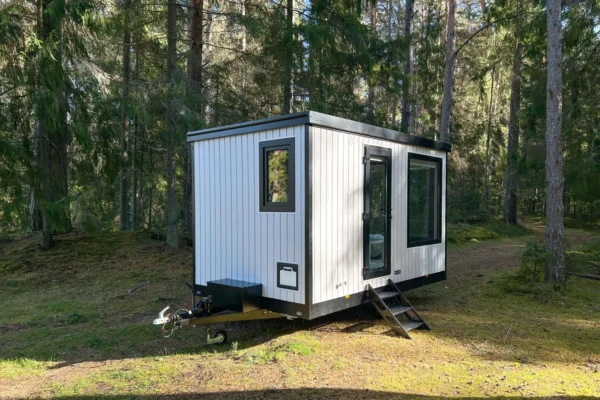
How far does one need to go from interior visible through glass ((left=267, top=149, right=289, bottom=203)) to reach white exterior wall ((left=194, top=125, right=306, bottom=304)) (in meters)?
0.15

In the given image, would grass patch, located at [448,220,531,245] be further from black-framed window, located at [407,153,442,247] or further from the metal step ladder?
the metal step ladder

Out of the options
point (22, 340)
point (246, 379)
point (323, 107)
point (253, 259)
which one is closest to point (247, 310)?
point (253, 259)

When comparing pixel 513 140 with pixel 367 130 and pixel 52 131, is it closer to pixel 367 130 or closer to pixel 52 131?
pixel 367 130

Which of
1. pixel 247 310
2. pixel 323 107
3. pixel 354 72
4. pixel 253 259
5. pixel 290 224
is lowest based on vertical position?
pixel 247 310

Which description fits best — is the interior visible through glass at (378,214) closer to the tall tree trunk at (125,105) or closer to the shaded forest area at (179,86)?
the shaded forest area at (179,86)

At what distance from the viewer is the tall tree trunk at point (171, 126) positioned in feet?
31.2

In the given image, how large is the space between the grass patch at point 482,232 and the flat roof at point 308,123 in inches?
368

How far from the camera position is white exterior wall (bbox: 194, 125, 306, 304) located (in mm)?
4684

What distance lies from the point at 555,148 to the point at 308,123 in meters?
5.21

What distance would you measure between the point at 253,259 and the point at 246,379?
147cm

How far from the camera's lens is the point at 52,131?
10.3m

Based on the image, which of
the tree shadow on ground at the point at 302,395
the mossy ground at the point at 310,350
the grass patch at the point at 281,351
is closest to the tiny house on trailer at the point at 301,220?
the grass patch at the point at 281,351

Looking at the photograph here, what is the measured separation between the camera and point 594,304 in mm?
6930

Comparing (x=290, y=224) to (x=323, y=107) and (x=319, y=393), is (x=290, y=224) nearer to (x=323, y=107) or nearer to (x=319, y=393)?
(x=319, y=393)
